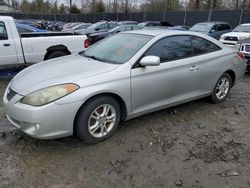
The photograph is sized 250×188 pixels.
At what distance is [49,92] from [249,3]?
42.0 m

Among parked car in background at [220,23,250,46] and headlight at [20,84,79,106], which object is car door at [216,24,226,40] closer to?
parked car in background at [220,23,250,46]

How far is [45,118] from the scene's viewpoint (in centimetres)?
320

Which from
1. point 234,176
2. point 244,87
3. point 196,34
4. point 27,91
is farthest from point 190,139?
point 244,87

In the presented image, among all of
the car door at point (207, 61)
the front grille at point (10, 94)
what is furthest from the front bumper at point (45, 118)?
the car door at point (207, 61)

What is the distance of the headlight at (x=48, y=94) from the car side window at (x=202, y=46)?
2.41 meters

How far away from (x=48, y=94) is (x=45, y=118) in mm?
Result: 299

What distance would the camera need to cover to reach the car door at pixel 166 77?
391 centimetres

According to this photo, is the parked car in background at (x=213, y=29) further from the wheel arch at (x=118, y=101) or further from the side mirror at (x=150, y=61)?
the wheel arch at (x=118, y=101)

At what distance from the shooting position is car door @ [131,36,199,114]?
3908 millimetres

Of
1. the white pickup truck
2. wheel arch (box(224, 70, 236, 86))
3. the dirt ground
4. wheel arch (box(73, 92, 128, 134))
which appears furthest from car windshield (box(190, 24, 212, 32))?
wheel arch (box(73, 92, 128, 134))

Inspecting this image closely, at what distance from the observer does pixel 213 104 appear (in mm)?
5352

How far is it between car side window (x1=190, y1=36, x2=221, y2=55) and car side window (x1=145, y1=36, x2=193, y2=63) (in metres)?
0.12

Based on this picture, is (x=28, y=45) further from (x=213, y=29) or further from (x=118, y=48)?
(x=213, y=29)

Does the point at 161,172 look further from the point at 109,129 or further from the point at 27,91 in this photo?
the point at 27,91
